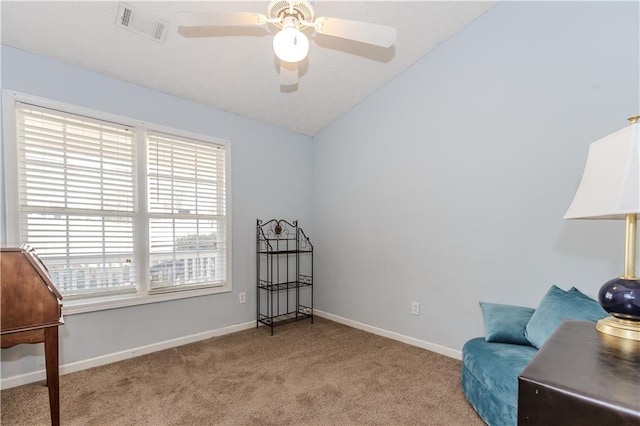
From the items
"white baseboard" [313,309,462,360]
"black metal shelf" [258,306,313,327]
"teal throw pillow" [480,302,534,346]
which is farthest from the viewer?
"black metal shelf" [258,306,313,327]

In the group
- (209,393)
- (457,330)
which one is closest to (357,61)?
(457,330)

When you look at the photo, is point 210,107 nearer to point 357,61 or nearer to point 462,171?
point 357,61

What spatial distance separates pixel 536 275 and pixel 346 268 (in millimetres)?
1880

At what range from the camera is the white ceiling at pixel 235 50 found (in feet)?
6.94

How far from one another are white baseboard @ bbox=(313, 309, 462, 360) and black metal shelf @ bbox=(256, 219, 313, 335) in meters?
0.28

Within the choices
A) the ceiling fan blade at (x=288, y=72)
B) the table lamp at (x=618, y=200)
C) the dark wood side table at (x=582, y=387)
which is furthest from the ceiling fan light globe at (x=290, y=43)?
the dark wood side table at (x=582, y=387)

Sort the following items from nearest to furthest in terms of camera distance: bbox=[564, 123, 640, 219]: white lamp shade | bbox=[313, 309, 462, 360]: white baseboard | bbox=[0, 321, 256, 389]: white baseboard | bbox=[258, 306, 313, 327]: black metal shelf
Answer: bbox=[564, 123, 640, 219]: white lamp shade → bbox=[0, 321, 256, 389]: white baseboard → bbox=[313, 309, 462, 360]: white baseboard → bbox=[258, 306, 313, 327]: black metal shelf

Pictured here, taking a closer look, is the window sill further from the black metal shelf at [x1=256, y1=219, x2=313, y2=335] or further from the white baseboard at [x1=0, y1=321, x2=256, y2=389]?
the black metal shelf at [x1=256, y1=219, x2=313, y2=335]

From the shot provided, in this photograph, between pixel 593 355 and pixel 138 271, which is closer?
pixel 593 355

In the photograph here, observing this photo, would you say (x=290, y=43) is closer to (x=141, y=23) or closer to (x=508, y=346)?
(x=141, y=23)

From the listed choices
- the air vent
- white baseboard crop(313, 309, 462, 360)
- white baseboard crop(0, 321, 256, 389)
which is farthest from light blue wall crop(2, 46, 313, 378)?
white baseboard crop(313, 309, 462, 360)

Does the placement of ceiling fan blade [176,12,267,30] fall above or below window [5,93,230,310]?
above

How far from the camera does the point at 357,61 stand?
2.93 meters

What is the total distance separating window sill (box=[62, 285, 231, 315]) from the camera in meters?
2.42
